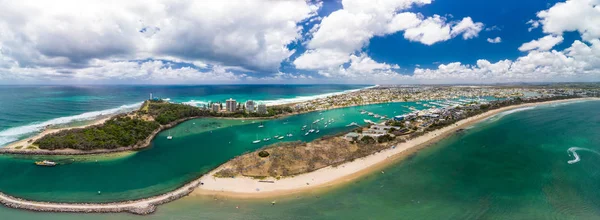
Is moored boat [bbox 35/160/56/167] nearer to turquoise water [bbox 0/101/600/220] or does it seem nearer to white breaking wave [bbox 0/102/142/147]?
turquoise water [bbox 0/101/600/220]

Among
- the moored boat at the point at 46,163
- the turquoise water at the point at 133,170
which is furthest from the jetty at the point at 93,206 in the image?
the moored boat at the point at 46,163

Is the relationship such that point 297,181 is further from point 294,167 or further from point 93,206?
point 93,206

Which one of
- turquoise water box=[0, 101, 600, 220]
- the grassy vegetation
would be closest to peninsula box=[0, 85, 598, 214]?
turquoise water box=[0, 101, 600, 220]

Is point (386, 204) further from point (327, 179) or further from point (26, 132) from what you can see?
point (26, 132)

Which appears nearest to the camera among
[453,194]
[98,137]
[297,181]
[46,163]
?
[453,194]

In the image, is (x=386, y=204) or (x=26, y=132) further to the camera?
Answer: (x=26, y=132)

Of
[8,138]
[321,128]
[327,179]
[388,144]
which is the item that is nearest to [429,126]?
[388,144]

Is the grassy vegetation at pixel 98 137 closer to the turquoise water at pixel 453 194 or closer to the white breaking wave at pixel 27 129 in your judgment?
the turquoise water at pixel 453 194

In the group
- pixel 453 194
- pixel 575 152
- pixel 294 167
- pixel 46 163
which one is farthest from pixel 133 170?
pixel 575 152
